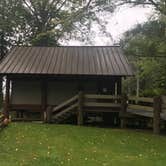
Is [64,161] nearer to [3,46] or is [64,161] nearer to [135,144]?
[135,144]

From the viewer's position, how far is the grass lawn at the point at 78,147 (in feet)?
36.0

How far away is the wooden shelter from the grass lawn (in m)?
5.37

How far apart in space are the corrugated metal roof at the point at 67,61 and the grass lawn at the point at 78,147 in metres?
5.38

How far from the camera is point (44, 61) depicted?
24.2 meters

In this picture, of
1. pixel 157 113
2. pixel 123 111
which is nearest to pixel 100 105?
pixel 123 111

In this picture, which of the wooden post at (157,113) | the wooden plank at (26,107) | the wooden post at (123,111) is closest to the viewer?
the wooden post at (157,113)

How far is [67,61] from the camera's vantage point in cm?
2431

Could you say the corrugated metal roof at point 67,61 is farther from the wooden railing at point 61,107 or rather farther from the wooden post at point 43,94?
the wooden railing at point 61,107

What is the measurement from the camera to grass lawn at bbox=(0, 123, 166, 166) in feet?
36.0

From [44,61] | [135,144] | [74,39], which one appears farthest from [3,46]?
[135,144]

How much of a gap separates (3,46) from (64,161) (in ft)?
106

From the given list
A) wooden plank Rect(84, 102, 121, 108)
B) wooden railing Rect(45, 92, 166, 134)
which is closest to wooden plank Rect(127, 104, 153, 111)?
wooden railing Rect(45, 92, 166, 134)

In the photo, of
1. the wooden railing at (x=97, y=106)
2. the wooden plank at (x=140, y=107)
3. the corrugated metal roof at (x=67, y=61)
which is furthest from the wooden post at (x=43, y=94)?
the wooden plank at (x=140, y=107)

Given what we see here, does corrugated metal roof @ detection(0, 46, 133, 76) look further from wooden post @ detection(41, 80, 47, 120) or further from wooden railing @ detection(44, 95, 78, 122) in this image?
wooden railing @ detection(44, 95, 78, 122)
